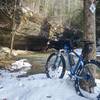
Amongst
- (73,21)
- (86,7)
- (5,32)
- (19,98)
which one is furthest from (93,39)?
(73,21)

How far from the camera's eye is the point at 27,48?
20312 millimetres

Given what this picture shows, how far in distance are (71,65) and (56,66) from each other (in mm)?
795

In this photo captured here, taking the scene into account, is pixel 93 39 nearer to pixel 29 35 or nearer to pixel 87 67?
pixel 87 67

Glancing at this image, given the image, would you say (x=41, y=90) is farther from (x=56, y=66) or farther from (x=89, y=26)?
(x=89, y=26)

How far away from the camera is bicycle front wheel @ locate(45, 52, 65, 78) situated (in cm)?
719

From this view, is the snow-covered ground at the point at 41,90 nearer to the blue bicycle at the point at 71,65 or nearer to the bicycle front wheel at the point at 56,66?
the blue bicycle at the point at 71,65

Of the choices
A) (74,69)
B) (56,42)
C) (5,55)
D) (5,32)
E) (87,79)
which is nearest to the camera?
(87,79)

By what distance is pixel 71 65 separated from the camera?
6750mm

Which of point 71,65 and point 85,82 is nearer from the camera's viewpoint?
point 85,82

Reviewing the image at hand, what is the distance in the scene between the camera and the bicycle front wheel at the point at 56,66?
7.19 m

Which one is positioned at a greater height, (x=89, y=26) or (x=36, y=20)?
(x=36, y=20)

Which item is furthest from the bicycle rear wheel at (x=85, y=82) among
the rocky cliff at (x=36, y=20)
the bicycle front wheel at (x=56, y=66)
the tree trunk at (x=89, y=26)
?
the rocky cliff at (x=36, y=20)

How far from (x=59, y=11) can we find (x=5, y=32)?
567 centimetres

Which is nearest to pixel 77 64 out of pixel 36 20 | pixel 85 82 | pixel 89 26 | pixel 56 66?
pixel 85 82
